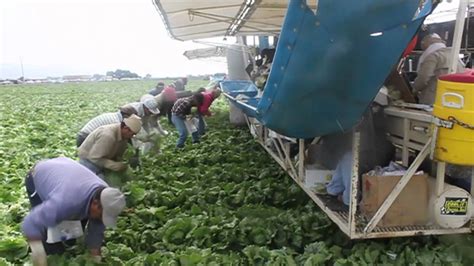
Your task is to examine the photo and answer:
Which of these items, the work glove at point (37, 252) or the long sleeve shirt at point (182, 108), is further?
the long sleeve shirt at point (182, 108)

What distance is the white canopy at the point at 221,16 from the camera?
7430 millimetres

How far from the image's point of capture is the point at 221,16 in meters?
8.62

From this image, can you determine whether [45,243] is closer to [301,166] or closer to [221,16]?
[301,166]

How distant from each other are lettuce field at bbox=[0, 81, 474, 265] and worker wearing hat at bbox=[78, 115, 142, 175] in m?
0.65

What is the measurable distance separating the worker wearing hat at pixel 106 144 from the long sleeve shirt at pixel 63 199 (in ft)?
3.70

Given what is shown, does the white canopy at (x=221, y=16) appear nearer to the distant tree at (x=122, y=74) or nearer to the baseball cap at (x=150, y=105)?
the baseball cap at (x=150, y=105)

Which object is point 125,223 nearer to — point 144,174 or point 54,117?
point 144,174

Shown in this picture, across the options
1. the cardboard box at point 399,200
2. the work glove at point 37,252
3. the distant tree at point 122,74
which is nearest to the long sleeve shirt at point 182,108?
the work glove at point 37,252

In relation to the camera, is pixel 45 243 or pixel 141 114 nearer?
pixel 45 243

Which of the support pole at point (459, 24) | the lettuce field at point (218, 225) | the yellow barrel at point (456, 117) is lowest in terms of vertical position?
the lettuce field at point (218, 225)

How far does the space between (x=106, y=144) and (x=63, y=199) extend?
181cm

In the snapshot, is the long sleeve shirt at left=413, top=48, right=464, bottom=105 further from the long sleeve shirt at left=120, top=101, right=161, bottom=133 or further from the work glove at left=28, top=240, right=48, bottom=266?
the long sleeve shirt at left=120, top=101, right=161, bottom=133

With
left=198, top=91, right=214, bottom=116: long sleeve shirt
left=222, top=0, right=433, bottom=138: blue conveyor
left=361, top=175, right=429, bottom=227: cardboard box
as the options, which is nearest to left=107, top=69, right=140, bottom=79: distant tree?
left=198, top=91, right=214, bottom=116: long sleeve shirt

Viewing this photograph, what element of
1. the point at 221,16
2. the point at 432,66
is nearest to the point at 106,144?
the point at 432,66
